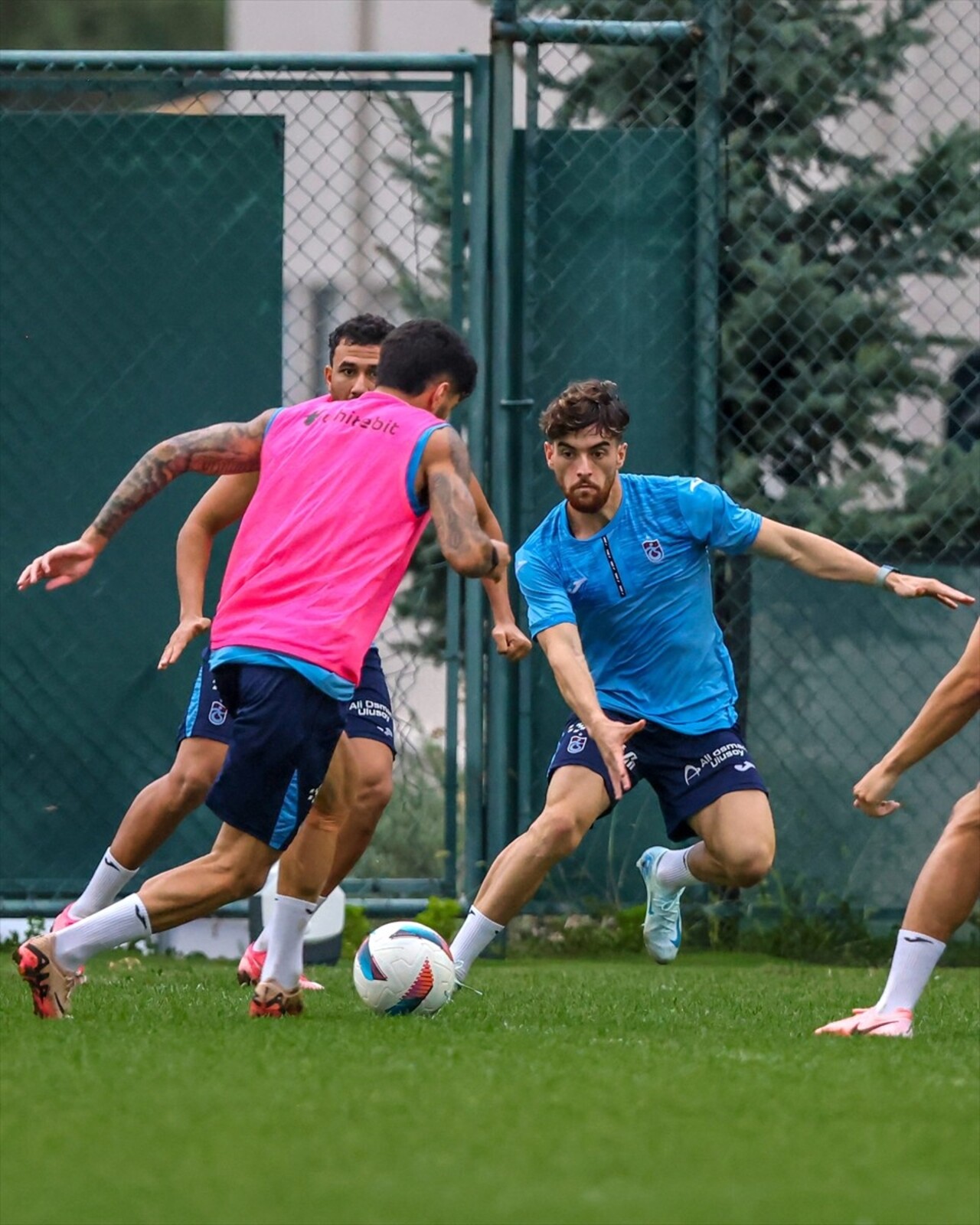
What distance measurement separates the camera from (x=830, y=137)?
829 centimetres

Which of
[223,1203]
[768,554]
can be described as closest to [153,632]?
[768,554]

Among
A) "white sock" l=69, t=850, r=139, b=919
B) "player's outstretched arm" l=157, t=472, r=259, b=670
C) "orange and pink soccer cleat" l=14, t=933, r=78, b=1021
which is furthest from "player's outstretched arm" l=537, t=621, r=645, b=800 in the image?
"white sock" l=69, t=850, r=139, b=919

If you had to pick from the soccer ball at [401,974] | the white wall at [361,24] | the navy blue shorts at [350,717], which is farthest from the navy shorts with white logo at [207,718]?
the white wall at [361,24]

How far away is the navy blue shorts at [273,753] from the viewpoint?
4930 millimetres

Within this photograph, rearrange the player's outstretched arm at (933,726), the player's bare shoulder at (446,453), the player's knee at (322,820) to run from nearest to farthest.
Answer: the player's outstretched arm at (933,726), the player's bare shoulder at (446,453), the player's knee at (322,820)

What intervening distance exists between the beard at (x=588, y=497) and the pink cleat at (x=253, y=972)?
174 cm

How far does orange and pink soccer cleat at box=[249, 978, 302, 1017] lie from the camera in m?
5.26

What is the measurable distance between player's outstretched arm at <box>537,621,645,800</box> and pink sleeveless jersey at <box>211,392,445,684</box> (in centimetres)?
68

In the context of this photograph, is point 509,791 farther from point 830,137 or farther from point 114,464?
point 830,137

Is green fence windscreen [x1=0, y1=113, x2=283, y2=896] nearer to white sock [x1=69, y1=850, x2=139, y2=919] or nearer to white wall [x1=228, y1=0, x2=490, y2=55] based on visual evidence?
white sock [x1=69, y1=850, x2=139, y2=919]

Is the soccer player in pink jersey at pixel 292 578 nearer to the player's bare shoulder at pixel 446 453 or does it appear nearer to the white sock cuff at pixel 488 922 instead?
the player's bare shoulder at pixel 446 453

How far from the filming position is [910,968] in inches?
198

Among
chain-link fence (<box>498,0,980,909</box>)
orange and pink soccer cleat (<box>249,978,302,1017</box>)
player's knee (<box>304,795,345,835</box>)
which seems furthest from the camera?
chain-link fence (<box>498,0,980,909</box>)

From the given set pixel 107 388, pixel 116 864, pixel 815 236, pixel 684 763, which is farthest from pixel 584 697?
pixel 815 236
